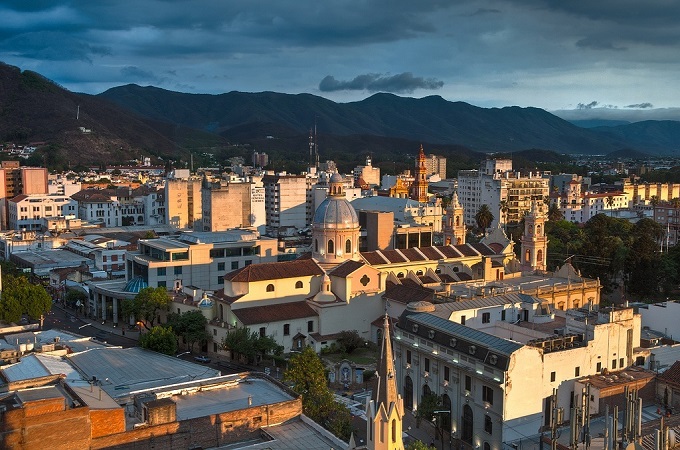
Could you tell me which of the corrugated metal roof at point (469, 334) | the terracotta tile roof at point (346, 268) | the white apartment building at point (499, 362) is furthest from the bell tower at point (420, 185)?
the corrugated metal roof at point (469, 334)

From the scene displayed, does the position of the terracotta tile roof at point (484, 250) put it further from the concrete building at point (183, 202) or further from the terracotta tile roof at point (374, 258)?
the concrete building at point (183, 202)

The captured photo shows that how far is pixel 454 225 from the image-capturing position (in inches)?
3076

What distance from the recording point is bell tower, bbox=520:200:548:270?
6794 cm

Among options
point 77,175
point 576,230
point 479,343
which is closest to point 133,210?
point 77,175

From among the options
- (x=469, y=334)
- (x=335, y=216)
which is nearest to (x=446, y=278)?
(x=335, y=216)

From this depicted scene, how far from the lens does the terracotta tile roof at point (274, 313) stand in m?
54.7

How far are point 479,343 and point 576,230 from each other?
70.7 metres

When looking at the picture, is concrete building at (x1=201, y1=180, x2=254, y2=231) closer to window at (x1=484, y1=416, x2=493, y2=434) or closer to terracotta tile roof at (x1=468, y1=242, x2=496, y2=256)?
terracotta tile roof at (x1=468, y1=242, x2=496, y2=256)

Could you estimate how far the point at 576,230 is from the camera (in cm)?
10275

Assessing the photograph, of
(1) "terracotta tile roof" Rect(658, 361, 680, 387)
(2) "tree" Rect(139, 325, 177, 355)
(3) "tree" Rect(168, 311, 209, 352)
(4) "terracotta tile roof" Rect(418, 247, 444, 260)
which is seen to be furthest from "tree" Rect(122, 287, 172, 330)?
(1) "terracotta tile roof" Rect(658, 361, 680, 387)

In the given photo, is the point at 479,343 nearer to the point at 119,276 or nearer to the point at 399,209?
the point at 119,276

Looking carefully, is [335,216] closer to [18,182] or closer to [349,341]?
[349,341]

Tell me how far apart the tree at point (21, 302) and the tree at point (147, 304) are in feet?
20.5

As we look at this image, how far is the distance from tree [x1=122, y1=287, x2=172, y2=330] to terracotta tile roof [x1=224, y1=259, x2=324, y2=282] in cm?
544
